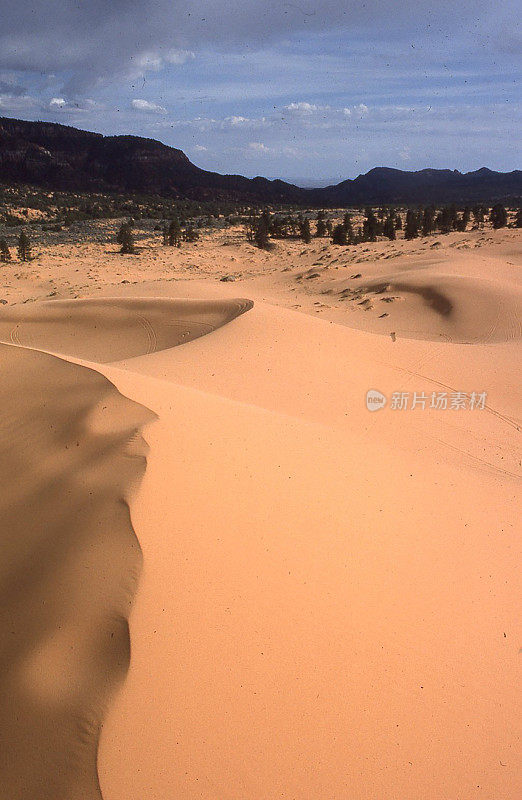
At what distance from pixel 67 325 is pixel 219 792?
12.9m

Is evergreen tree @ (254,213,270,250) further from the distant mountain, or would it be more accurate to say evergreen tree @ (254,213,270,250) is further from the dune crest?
the distant mountain

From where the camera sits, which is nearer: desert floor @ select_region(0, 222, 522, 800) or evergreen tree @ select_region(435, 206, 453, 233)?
desert floor @ select_region(0, 222, 522, 800)

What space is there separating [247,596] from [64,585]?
3.69 feet

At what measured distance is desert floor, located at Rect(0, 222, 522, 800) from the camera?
243cm

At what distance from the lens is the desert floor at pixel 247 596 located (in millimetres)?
2430

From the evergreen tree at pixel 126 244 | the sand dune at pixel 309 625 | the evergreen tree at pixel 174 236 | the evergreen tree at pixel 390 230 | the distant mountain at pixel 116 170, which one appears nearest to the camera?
the sand dune at pixel 309 625

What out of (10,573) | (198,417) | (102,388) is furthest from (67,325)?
(10,573)

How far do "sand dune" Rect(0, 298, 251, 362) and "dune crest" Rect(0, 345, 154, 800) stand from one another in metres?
6.97

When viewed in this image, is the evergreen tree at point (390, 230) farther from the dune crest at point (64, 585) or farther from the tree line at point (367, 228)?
the dune crest at point (64, 585)

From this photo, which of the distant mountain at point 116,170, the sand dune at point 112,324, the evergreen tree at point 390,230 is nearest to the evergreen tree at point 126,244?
the sand dune at point 112,324

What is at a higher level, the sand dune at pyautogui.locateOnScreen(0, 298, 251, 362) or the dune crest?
the dune crest

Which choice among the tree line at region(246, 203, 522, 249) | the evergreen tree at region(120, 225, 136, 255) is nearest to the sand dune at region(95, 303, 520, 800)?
the evergreen tree at region(120, 225, 136, 255)

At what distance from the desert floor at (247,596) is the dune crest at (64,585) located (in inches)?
0.5

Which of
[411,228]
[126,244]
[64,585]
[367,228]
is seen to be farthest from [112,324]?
[411,228]
